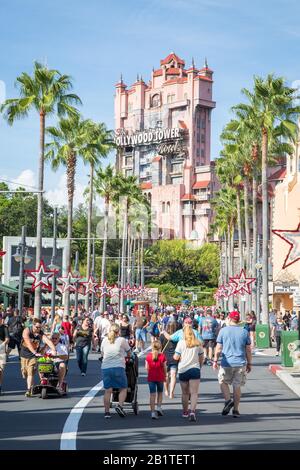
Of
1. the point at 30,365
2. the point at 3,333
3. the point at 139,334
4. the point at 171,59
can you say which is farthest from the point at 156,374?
the point at 171,59

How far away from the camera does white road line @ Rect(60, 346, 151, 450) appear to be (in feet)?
42.2

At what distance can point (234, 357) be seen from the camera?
1655cm

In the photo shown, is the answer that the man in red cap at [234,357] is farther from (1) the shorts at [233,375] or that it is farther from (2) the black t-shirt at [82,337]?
(2) the black t-shirt at [82,337]

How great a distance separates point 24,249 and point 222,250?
3567 inches

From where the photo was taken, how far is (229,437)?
13.6 metres

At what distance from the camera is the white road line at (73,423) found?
12.8m

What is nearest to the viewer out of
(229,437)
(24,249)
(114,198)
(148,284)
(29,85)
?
(229,437)

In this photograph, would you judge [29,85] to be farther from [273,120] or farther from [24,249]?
[273,120]

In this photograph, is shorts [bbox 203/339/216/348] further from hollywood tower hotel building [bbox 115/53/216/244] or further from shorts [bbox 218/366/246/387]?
hollywood tower hotel building [bbox 115/53/216/244]

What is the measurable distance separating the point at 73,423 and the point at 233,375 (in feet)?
9.85

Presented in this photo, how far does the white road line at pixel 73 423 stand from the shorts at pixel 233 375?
2.58m

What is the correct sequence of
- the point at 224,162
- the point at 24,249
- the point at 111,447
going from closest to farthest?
the point at 111,447 → the point at 24,249 → the point at 224,162

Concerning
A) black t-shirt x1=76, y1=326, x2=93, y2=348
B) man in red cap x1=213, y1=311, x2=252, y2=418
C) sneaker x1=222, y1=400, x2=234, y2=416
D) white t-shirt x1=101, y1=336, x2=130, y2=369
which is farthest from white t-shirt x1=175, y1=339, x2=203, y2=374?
black t-shirt x1=76, y1=326, x2=93, y2=348
